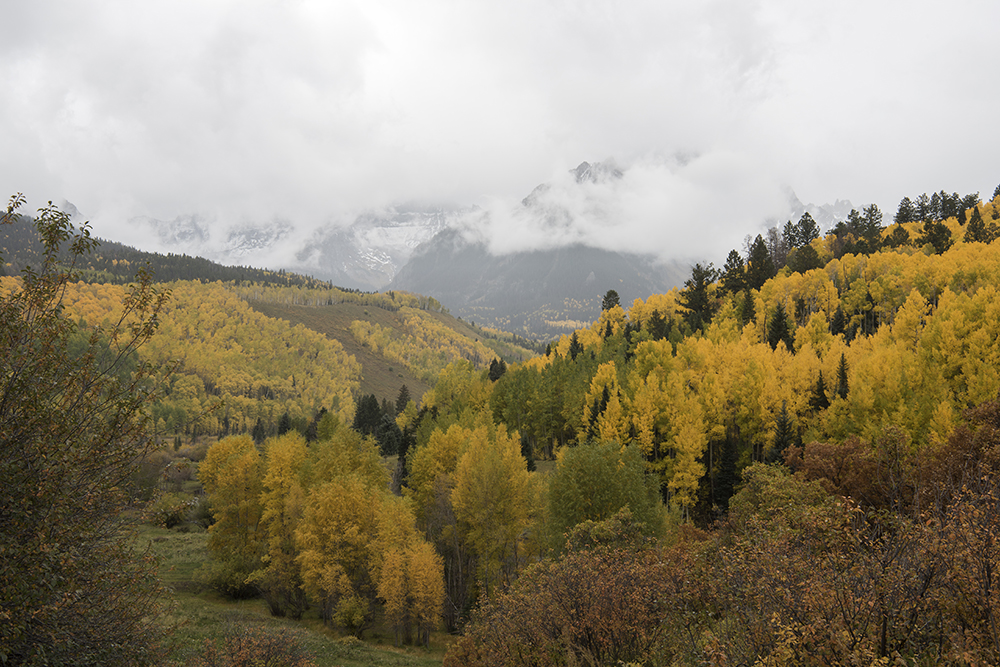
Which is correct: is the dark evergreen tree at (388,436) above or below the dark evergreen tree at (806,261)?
below

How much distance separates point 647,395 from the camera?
5572 centimetres

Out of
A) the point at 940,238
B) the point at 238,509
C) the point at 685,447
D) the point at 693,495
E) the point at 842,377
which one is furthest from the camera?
the point at 940,238

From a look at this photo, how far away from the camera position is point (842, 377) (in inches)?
2044

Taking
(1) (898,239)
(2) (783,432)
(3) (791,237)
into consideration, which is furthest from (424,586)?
(3) (791,237)

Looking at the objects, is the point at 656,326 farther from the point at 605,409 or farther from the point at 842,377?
the point at 842,377

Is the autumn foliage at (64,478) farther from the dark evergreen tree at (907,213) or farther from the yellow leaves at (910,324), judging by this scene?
the dark evergreen tree at (907,213)

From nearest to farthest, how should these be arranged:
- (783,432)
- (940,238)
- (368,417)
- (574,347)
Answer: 1. (783,432)
2. (940,238)
3. (368,417)
4. (574,347)

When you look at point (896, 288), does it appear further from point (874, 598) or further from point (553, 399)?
point (874, 598)

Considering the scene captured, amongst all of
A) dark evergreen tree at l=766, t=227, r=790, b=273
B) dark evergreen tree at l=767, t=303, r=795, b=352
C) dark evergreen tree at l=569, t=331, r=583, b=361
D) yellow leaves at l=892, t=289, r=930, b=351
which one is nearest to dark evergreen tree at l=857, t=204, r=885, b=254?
dark evergreen tree at l=766, t=227, r=790, b=273

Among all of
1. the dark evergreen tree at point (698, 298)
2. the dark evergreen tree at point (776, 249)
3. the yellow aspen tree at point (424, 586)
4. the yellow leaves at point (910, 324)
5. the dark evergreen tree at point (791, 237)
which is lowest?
the yellow aspen tree at point (424, 586)

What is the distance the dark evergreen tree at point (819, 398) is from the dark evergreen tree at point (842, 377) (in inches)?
63.6

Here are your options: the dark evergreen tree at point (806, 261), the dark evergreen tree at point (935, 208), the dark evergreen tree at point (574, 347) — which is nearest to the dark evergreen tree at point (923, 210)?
the dark evergreen tree at point (935, 208)

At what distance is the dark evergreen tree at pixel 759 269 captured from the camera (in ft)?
324

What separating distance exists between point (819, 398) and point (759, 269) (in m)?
53.5
